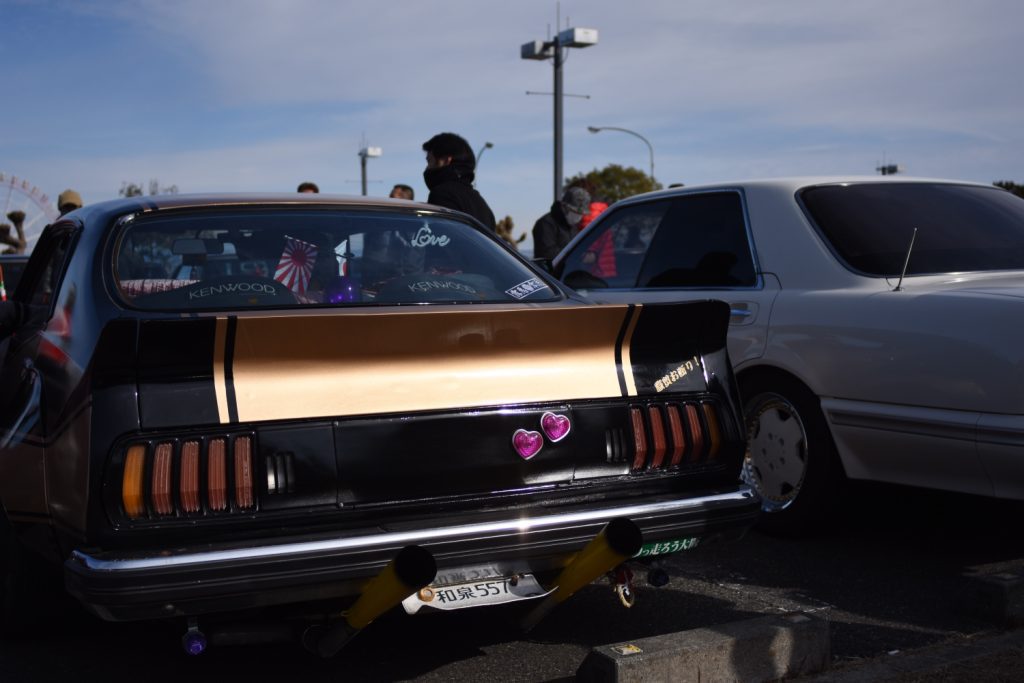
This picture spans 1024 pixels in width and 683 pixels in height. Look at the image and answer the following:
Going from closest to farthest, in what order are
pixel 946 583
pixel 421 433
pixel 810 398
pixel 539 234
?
pixel 421 433
pixel 946 583
pixel 810 398
pixel 539 234

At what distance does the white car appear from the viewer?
4.36 m

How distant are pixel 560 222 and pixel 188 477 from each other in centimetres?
735

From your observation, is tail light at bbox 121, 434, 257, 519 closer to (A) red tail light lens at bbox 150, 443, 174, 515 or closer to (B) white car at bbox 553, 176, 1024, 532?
(A) red tail light lens at bbox 150, 443, 174, 515

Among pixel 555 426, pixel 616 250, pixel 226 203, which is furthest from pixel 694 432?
pixel 616 250

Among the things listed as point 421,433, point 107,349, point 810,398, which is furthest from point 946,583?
point 107,349

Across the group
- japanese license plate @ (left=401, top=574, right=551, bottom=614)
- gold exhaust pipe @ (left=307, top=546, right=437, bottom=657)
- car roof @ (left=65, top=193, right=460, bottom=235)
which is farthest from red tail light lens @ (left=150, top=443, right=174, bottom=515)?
car roof @ (left=65, top=193, right=460, bottom=235)

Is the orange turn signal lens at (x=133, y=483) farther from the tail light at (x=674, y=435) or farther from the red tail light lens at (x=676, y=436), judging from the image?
the red tail light lens at (x=676, y=436)

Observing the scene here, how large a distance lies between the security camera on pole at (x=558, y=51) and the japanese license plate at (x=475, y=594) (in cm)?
2106

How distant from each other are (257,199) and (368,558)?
5.33 feet

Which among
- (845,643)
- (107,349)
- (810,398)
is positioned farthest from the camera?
(810,398)

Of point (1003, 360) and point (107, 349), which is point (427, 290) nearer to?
point (107, 349)

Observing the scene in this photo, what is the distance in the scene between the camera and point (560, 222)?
10.2m

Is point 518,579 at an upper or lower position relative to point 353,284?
lower

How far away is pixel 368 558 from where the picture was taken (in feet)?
10.2
